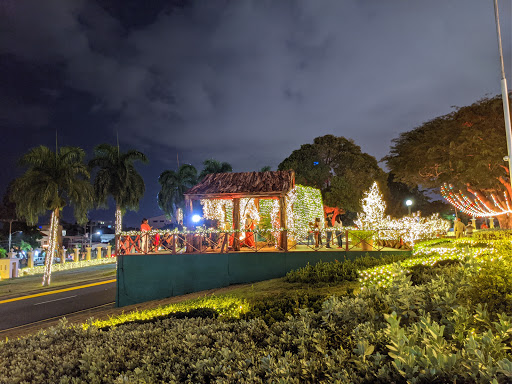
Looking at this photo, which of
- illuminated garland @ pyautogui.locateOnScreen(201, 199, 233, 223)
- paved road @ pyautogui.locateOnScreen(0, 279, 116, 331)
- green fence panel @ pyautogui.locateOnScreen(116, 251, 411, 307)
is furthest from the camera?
illuminated garland @ pyautogui.locateOnScreen(201, 199, 233, 223)

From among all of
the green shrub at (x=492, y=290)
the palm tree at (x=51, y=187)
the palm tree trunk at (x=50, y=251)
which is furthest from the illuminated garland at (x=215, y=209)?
the green shrub at (x=492, y=290)

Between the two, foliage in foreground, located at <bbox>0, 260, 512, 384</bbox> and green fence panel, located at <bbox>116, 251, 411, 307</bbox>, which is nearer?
foliage in foreground, located at <bbox>0, 260, 512, 384</bbox>

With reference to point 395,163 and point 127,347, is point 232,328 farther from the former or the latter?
point 395,163

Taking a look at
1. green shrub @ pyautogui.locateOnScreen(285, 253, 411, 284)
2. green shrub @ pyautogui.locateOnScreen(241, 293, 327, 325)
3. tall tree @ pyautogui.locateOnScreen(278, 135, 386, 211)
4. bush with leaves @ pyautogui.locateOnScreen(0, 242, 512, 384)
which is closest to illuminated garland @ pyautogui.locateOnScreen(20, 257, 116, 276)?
tall tree @ pyautogui.locateOnScreen(278, 135, 386, 211)

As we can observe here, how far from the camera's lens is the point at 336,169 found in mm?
40906

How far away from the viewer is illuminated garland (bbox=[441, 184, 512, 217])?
23.9 metres

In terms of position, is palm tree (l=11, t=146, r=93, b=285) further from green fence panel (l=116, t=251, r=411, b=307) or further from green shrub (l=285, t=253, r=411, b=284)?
green shrub (l=285, t=253, r=411, b=284)

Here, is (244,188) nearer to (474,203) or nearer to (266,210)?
(266,210)

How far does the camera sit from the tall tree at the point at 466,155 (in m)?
21.4

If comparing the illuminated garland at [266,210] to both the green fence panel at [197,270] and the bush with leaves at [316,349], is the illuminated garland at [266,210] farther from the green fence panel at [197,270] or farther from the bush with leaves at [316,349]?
the bush with leaves at [316,349]

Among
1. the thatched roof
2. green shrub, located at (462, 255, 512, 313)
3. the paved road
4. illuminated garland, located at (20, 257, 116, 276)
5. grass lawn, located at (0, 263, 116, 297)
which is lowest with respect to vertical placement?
the paved road

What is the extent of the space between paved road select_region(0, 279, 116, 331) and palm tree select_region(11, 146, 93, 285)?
3.71 m

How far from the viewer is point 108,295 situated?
63.7 ft

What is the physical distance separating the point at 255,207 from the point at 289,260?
7.00 meters
